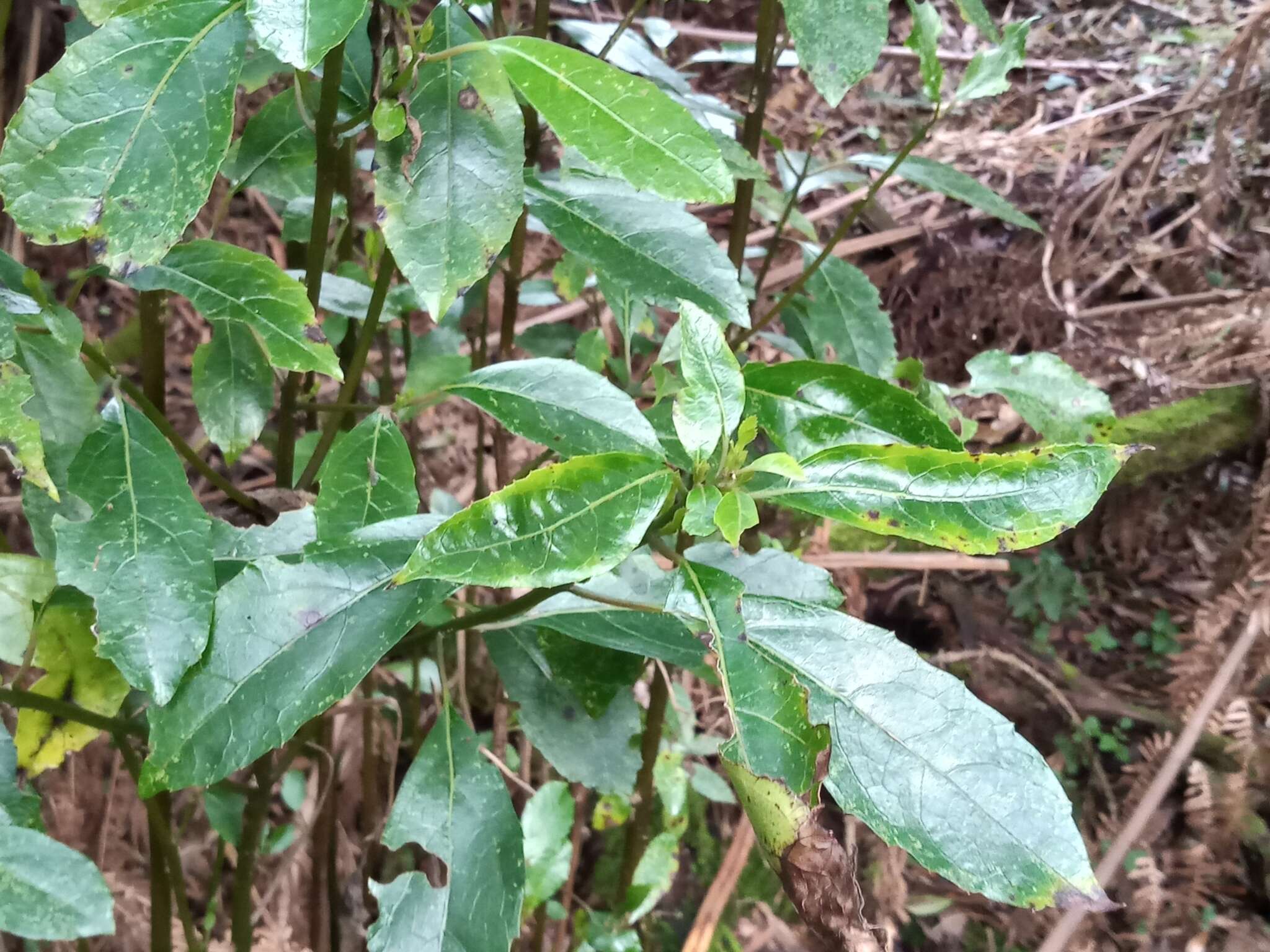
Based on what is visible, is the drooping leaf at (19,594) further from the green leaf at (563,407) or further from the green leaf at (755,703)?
the green leaf at (755,703)

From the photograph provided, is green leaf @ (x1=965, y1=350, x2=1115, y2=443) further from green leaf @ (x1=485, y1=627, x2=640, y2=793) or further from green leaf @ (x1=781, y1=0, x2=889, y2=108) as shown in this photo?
green leaf @ (x1=485, y1=627, x2=640, y2=793)

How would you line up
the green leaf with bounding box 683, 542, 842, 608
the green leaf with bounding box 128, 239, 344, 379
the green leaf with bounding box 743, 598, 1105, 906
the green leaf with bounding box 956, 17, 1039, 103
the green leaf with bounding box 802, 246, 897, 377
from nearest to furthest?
the green leaf with bounding box 743, 598, 1105, 906
the green leaf with bounding box 128, 239, 344, 379
the green leaf with bounding box 683, 542, 842, 608
the green leaf with bounding box 956, 17, 1039, 103
the green leaf with bounding box 802, 246, 897, 377

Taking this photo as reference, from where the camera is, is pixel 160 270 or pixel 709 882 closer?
pixel 160 270

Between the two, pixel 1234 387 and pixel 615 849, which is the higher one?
pixel 1234 387

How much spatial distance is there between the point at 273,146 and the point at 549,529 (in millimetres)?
409

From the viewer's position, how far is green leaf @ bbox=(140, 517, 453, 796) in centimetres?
39

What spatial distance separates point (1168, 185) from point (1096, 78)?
20.8 inches

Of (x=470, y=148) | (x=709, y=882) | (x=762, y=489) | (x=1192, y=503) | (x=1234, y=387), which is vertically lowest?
(x=709, y=882)

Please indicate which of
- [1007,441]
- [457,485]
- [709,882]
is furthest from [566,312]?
[709,882]

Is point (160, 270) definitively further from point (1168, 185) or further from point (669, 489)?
point (1168, 185)

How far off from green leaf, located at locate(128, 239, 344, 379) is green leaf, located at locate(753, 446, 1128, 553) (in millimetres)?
284

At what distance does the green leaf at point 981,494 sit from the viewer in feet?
1.20

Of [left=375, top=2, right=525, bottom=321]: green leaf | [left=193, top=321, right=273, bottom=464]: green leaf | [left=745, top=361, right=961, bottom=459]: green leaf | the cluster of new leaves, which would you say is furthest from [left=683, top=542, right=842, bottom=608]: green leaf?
[left=193, top=321, right=273, bottom=464]: green leaf

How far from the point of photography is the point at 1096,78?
218cm
